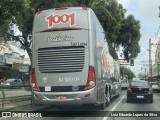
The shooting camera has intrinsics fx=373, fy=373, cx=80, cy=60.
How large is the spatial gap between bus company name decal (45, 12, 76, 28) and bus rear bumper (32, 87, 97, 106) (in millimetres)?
2768

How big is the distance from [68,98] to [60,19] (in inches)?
126

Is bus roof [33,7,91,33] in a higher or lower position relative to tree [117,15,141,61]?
lower

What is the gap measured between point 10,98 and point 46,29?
14.3ft

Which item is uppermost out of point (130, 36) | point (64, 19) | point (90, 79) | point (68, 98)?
point (130, 36)

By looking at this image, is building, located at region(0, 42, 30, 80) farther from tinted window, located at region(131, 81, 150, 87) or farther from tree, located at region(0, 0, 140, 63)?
tinted window, located at region(131, 81, 150, 87)

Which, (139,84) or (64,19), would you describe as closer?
(64,19)

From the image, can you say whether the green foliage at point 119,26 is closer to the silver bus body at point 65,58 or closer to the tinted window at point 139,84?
the tinted window at point 139,84

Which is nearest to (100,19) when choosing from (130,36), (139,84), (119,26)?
(119,26)

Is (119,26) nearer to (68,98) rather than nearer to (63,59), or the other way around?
(63,59)

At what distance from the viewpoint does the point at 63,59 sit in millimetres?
14875

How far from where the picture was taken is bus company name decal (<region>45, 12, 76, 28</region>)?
49.2 ft

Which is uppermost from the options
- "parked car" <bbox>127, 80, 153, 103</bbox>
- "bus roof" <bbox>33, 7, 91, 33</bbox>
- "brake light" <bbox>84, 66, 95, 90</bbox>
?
"bus roof" <bbox>33, 7, 91, 33</bbox>

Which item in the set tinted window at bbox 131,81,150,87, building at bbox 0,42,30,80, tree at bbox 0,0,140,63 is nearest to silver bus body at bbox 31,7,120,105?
tree at bbox 0,0,140,63

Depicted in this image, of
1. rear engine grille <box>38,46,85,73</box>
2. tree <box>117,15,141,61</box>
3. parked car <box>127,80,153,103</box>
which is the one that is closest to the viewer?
rear engine grille <box>38,46,85,73</box>
